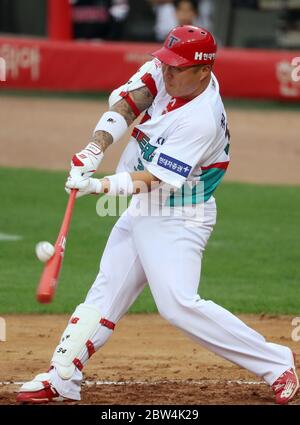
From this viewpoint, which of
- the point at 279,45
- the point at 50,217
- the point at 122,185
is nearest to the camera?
the point at 122,185

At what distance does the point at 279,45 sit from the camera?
19359mm

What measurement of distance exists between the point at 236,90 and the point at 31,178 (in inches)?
229

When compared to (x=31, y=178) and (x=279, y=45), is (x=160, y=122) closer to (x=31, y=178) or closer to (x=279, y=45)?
(x=31, y=178)

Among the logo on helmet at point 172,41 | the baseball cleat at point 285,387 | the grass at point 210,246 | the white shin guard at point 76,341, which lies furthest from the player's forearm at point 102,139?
the grass at point 210,246

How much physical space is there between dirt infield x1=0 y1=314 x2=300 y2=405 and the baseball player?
0.32 m

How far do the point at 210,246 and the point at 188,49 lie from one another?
493 centimetres

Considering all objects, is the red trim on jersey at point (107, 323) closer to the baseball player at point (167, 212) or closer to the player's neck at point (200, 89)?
the baseball player at point (167, 212)

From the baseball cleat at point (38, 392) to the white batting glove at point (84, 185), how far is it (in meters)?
1.05

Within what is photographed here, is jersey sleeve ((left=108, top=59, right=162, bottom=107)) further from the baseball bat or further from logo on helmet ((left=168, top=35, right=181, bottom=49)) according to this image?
the baseball bat

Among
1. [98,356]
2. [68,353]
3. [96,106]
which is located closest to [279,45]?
[96,106]

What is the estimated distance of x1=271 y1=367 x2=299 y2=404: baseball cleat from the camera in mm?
6047

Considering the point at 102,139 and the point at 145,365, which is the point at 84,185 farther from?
the point at 145,365

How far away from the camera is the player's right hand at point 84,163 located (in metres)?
5.73

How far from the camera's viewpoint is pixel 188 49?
5801 millimetres
